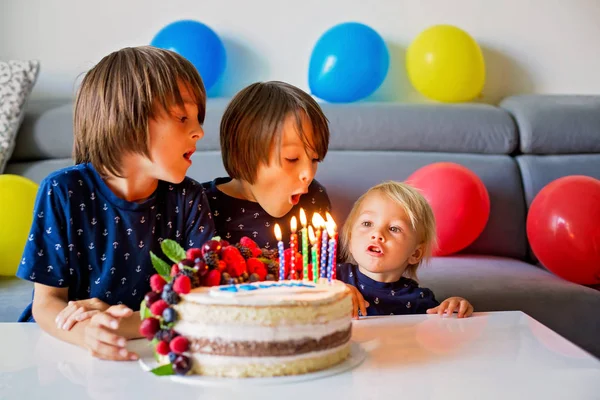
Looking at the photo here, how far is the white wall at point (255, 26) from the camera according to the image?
3590 mm

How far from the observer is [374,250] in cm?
183

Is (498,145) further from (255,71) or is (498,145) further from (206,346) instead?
(206,346)

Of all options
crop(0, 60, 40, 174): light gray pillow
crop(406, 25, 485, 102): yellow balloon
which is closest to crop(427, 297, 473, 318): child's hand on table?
crop(406, 25, 485, 102): yellow balloon

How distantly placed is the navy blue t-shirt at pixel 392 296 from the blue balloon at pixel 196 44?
1694mm

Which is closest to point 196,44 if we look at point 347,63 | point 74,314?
point 347,63

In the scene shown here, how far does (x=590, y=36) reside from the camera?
3.72 metres

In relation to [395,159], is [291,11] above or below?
above

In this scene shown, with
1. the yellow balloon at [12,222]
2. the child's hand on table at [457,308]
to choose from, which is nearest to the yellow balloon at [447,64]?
the yellow balloon at [12,222]

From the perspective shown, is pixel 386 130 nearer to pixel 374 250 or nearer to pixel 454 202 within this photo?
pixel 454 202

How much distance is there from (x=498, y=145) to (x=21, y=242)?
6.36 feet

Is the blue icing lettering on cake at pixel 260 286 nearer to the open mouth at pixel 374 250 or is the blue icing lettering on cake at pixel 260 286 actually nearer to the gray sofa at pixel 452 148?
the open mouth at pixel 374 250

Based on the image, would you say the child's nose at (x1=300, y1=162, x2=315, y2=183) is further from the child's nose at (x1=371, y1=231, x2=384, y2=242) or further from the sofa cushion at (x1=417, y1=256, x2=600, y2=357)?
the sofa cushion at (x1=417, y1=256, x2=600, y2=357)

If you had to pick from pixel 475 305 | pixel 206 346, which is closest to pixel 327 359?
pixel 206 346

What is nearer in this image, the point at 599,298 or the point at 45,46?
the point at 599,298
